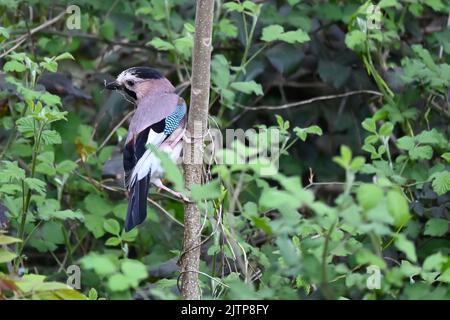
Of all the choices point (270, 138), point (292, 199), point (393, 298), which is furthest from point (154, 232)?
point (292, 199)

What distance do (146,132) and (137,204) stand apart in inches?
17.5

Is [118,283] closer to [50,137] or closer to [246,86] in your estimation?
[50,137]

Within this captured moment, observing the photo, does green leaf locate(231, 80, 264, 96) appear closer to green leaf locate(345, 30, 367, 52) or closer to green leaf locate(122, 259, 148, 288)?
green leaf locate(345, 30, 367, 52)

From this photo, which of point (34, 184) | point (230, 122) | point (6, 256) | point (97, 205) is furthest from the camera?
point (230, 122)

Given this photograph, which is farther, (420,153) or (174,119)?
(174,119)

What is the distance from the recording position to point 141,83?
445cm

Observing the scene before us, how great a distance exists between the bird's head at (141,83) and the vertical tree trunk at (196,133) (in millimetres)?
976

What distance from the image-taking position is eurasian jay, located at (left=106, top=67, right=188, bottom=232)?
390cm

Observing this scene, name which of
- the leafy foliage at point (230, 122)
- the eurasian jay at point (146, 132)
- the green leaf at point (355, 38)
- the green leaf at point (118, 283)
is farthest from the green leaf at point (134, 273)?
the green leaf at point (355, 38)

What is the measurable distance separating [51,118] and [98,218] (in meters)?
0.96

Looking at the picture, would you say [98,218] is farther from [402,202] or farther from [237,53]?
[402,202]

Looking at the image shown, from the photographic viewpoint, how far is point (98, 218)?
15.1 ft

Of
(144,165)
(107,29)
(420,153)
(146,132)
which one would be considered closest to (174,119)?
(146,132)

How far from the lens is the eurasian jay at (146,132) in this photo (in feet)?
12.8
